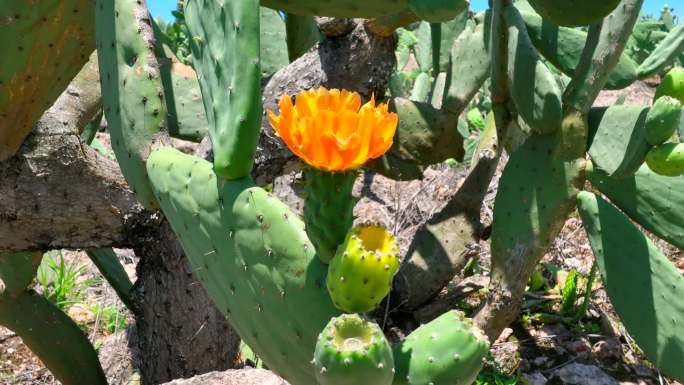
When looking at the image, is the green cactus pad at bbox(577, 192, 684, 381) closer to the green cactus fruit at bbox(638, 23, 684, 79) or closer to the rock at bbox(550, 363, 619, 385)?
the rock at bbox(550, 363, 619, 385)

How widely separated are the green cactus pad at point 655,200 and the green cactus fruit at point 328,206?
51.0 inches

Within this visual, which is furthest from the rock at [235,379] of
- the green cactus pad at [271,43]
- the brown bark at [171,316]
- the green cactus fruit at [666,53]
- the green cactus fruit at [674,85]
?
the green cactus fruit at [666,53]

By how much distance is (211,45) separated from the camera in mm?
1471

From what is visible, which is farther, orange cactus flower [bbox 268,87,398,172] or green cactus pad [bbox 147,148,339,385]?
green cactus pad [bbox 147,148,339,385]

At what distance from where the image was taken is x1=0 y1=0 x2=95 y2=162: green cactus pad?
2035mm

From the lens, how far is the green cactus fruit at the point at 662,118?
1948 mm

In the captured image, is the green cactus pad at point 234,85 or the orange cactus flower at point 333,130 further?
the green cactus pad at point 234,85

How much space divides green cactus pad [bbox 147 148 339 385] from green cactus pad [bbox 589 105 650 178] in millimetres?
1193

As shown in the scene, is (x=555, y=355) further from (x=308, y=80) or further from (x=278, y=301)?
(x=278, y=301)

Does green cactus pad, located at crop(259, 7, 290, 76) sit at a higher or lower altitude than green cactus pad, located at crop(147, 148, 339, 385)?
higher

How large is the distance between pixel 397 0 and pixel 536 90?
59cm

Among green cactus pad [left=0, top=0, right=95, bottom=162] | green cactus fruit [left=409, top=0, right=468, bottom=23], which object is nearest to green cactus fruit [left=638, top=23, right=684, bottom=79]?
green cactus fruit [left=409, top=0, right=468, bottom=23]

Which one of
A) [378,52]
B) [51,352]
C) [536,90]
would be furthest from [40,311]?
[536,90]

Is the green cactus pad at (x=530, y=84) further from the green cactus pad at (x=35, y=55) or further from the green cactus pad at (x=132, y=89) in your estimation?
the green cactus pad at (x=35, y=55)
